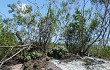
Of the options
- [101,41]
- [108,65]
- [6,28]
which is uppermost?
[6,28]

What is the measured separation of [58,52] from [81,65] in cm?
121

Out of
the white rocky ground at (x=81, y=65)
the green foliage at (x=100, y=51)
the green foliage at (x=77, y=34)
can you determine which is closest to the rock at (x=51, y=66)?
the white rocky ground at (x=81, y=65)

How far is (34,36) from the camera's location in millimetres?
11984

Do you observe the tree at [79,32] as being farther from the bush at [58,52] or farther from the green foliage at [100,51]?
the bush at [58,52]

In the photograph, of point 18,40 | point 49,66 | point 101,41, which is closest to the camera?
point 49,66

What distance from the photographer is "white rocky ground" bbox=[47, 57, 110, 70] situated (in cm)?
1053

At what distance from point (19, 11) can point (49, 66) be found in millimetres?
2911

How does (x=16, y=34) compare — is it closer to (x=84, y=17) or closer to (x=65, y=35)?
(x=65, y=35)

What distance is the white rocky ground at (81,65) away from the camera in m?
10.5

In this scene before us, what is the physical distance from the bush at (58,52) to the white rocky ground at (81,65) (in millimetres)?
552

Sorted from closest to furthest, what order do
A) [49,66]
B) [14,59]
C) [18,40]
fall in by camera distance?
[49,66] < [14,59] < [18,40]

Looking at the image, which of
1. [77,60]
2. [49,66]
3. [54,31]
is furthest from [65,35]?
[49,66]

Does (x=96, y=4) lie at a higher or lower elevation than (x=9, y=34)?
higher

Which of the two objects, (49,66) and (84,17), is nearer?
(49,66)
